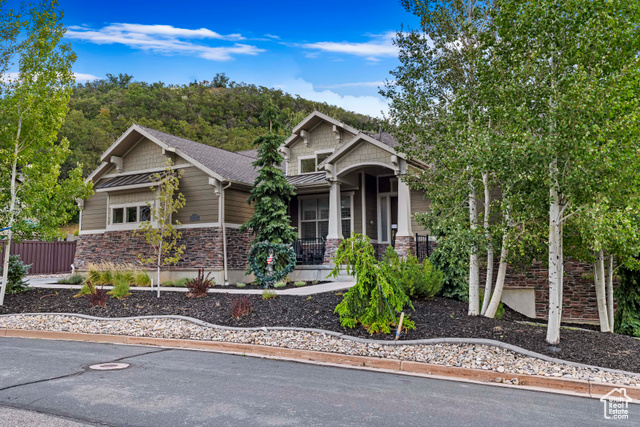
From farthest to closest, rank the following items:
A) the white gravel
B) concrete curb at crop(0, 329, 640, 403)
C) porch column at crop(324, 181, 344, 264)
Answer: porch column at crop(324, 181, 344, 264)
the white gravel
concrete curb at crop(0, 329, 640, 403)

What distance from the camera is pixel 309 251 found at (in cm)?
1711

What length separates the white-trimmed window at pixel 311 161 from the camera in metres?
18.5

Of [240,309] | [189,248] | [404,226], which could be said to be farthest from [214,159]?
[240,309]

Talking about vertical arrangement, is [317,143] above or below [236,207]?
above

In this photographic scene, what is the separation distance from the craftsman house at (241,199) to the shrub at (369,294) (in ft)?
21.0

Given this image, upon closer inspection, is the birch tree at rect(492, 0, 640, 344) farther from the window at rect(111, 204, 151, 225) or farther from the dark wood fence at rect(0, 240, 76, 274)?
the dark wood fence at rect(0, 240, 76, 274)

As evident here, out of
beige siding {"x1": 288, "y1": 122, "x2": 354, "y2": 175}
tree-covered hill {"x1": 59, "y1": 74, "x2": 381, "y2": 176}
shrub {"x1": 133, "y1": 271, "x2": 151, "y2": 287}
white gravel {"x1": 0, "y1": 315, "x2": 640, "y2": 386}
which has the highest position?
tree-covered hill {"x1": 59, "y1": 74, "x2": 381, "y2": 176}

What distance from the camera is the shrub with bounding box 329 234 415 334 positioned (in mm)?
7855

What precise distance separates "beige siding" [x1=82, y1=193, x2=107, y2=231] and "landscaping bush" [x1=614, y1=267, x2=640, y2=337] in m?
17.4

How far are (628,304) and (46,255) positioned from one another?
26.0 metres

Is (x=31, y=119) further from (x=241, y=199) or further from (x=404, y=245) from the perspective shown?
(x=404, y=245)

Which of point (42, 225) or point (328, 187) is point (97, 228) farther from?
point (328, 187)

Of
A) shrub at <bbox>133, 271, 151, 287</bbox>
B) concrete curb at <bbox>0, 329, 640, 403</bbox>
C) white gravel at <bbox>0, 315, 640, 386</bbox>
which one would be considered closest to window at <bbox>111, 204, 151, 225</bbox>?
shrub at <bbox>133, 271, 151, 287</bbox>

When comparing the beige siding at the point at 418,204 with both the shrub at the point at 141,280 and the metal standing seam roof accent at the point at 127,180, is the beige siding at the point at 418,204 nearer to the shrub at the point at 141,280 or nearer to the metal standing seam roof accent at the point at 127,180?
the shrub at the point at 141,280
